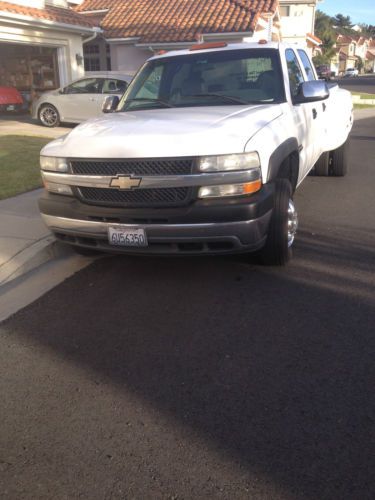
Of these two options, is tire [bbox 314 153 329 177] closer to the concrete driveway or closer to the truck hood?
the truck hood

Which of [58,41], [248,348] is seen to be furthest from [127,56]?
[248,348]

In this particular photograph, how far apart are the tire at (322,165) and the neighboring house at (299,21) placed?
102ft

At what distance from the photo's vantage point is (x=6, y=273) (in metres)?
4.49

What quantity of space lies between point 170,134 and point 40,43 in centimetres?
1441

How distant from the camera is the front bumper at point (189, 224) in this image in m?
3.66

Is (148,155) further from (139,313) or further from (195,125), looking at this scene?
(139,313)

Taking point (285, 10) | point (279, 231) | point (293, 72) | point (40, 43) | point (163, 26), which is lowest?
point (279, 231)

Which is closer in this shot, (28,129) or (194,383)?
(194,383)

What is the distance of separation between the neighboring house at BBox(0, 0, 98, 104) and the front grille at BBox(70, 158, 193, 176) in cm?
1219

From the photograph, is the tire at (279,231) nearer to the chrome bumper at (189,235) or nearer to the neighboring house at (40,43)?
the chrome bumper at (189,235)

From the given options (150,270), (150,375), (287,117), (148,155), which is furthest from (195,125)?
(150,375)

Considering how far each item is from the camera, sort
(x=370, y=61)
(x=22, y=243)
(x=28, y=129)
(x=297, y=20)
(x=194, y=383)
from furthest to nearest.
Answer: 1. (x=370, y=61)
2. (x=297, y=20)
3. (x=28, y=129)
4. (x=22, y=243)
5. (x=194, y=383)

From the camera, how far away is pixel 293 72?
18.1 feet

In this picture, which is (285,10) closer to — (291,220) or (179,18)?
(179,18)
